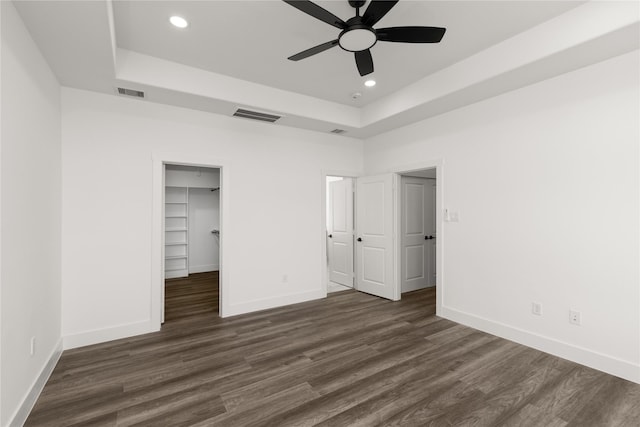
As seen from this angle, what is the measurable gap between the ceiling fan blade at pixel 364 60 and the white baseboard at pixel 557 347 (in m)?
3.17

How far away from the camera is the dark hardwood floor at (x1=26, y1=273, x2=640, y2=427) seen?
7.02 ft

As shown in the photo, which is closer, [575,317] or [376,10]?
[376,10]

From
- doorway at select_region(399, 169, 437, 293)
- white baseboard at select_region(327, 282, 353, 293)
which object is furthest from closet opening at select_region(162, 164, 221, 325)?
doorway at select_region(399, 169, 437, 293)

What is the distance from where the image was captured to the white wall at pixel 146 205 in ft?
11.0

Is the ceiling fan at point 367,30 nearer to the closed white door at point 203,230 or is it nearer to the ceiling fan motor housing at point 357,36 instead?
the ceiling fan motor housing at point 357,36

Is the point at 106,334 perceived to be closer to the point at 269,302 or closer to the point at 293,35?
the point at 269,302

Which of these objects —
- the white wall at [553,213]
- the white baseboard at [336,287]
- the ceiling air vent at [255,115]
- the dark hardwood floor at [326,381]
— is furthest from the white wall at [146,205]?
the white wall at [553,213]

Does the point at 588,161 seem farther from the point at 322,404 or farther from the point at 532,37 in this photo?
the point at 322,404

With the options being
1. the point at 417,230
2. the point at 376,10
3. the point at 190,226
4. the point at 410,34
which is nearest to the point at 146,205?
the point at 376,10

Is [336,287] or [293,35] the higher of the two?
[293,35]

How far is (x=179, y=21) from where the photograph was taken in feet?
8.80

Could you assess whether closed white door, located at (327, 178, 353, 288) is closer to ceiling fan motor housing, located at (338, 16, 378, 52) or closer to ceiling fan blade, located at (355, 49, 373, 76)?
ceiling fan blade, located at (355, 49, 373, 76)

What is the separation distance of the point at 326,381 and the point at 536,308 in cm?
237

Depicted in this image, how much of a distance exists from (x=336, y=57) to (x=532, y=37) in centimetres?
183
